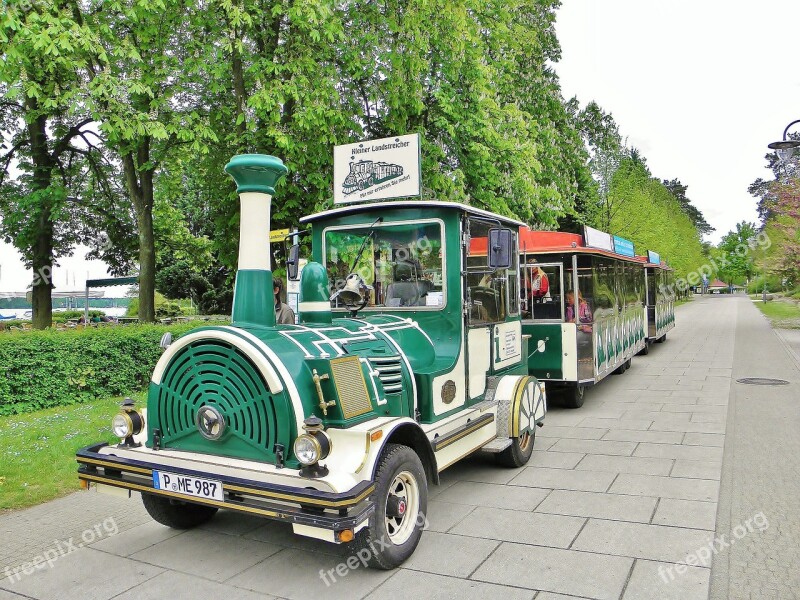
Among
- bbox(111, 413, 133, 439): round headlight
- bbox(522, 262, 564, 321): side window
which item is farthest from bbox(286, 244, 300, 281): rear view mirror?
bbox(522, 262, 564, 321): side window


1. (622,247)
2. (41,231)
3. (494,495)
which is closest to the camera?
(494,495)

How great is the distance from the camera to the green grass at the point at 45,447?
5387 millimetres

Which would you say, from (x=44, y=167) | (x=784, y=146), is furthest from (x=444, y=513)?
(x=44, y=167)

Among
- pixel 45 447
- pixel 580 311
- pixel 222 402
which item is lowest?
pixel 45 447

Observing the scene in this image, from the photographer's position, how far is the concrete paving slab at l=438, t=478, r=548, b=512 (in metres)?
5.05

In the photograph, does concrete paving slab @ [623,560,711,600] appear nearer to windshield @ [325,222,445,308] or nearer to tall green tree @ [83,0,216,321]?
windshield @ [325,222,445,308]

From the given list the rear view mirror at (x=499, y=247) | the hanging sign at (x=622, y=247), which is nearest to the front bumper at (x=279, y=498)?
the rear view mirror at (x=499, y=247)

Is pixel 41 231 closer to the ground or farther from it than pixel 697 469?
farther from it

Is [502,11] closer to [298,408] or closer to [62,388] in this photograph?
[62,388]

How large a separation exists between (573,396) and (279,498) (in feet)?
22.5

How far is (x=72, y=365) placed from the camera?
854 cm

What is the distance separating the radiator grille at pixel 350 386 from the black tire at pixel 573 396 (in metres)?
6.00

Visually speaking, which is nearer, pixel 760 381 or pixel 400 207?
pixel 400 207

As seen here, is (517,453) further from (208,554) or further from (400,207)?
(208,554)
